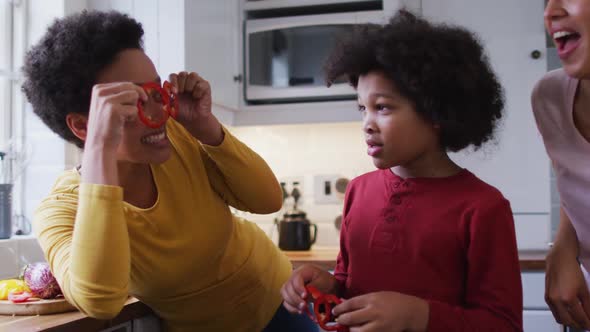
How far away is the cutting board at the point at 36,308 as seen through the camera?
1119mm

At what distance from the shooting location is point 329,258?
232 centimetres

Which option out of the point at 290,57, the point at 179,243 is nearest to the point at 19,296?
the point at 179,243

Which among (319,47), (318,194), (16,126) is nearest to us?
(16,126)

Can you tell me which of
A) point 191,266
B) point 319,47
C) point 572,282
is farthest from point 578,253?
point 319,47

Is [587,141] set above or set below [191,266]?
above

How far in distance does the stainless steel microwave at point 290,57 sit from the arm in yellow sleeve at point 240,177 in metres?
1.43

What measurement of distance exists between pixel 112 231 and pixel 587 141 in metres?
0.82

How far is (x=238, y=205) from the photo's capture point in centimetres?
122

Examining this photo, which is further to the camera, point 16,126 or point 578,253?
point 16,126

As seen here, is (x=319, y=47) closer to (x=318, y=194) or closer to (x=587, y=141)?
(x=318, y=194)

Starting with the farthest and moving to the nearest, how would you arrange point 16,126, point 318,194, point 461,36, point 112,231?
point 318,194 < point 16,126 < point 461,36 < point 112,231

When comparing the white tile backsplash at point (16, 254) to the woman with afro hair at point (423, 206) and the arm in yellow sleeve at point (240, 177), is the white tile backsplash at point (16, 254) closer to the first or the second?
the arm in yellow sleeve at point (240, 177)

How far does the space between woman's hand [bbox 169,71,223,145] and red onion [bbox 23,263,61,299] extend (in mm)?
420

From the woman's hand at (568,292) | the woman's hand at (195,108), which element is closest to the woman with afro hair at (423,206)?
the woman's hand at (568,292)
